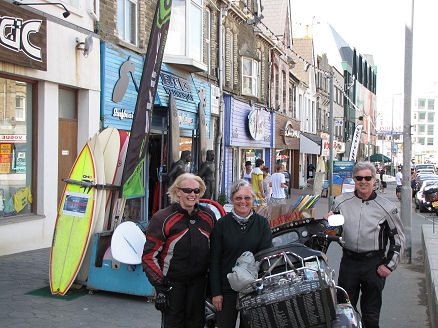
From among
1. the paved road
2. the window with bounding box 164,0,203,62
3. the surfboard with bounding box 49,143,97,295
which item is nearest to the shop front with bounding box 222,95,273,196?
the window with bounding box 164,0,203,62

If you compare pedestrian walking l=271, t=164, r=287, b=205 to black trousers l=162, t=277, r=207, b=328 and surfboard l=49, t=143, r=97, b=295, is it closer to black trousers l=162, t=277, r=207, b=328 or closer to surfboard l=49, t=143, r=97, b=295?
surfboard l=49, t=143, r=97, b=295

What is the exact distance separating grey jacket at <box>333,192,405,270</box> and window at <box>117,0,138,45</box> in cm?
873

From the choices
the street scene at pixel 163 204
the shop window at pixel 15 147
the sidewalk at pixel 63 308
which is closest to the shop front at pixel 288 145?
the street scene at pixel 163 204

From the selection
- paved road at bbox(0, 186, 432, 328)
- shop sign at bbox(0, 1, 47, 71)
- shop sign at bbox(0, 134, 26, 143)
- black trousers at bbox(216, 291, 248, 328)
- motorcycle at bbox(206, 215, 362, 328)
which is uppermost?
shop sign at bbox(0, 1, 47, 71)

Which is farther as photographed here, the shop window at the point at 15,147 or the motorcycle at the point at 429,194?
the motorcycle at the point at 429,194

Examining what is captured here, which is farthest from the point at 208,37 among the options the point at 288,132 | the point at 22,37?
the point at 288,132

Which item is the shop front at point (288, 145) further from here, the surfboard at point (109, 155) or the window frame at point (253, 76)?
the surfboard at point (109, 155)

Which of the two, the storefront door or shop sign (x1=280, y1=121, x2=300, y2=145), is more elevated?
shop sign (x1=280, y1=121, x2=300, y2=145)

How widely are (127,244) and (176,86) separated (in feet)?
28.9

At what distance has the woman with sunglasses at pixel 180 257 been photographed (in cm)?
346

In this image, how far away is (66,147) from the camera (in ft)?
31.2

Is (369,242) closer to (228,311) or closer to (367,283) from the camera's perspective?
(367,283)

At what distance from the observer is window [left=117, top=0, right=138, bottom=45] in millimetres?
11266

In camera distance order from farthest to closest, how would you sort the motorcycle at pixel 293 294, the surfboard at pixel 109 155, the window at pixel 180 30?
1. the window at pixel 180 30
2. the surfboard at pixel 109 155
3. the motorcycle at pixel 293 294
